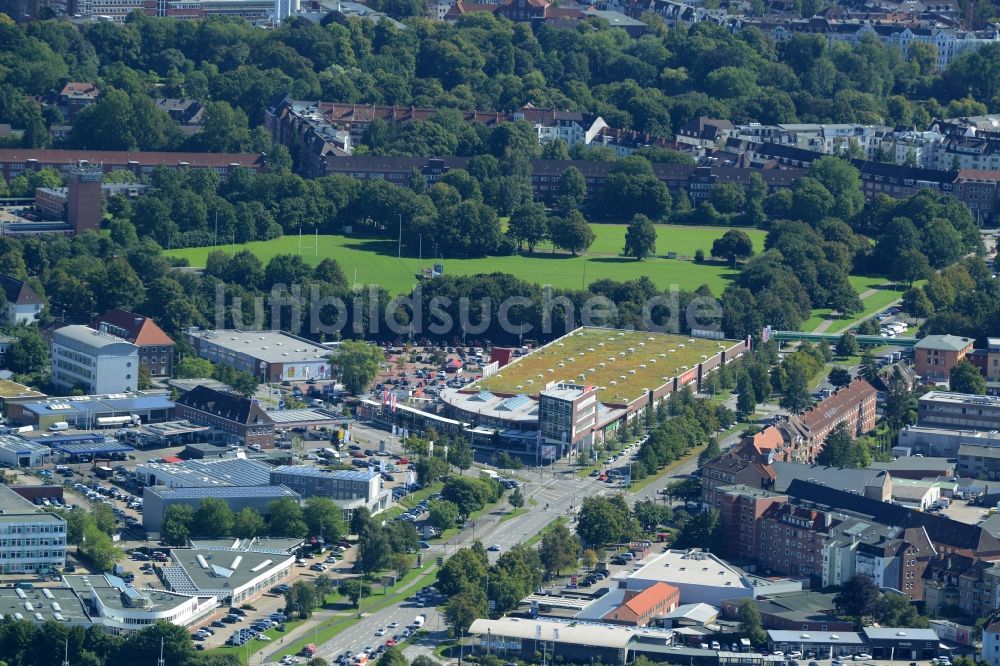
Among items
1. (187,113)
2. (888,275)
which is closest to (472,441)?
(888,275)

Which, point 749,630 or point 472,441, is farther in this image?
point 472,441

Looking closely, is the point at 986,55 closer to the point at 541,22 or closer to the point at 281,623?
the point at 541,22

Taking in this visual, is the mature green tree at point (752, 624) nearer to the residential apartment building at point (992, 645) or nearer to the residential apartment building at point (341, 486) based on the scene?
the residential apartment building at point (992, 645)

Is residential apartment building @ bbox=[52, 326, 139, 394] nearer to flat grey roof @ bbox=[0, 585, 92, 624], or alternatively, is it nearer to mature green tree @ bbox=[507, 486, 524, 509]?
mature green tree @ bbox=[507, 486, 524, 509]

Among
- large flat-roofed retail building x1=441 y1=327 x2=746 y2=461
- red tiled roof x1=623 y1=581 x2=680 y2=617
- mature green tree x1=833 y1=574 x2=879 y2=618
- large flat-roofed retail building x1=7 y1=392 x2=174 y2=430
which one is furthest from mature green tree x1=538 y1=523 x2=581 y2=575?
large flat-roofed retail building x1=7 y1=392 x2=174 y2=430

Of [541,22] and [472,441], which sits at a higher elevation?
[541,22]

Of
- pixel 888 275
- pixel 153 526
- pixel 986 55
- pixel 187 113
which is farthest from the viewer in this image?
pixel 986 55
